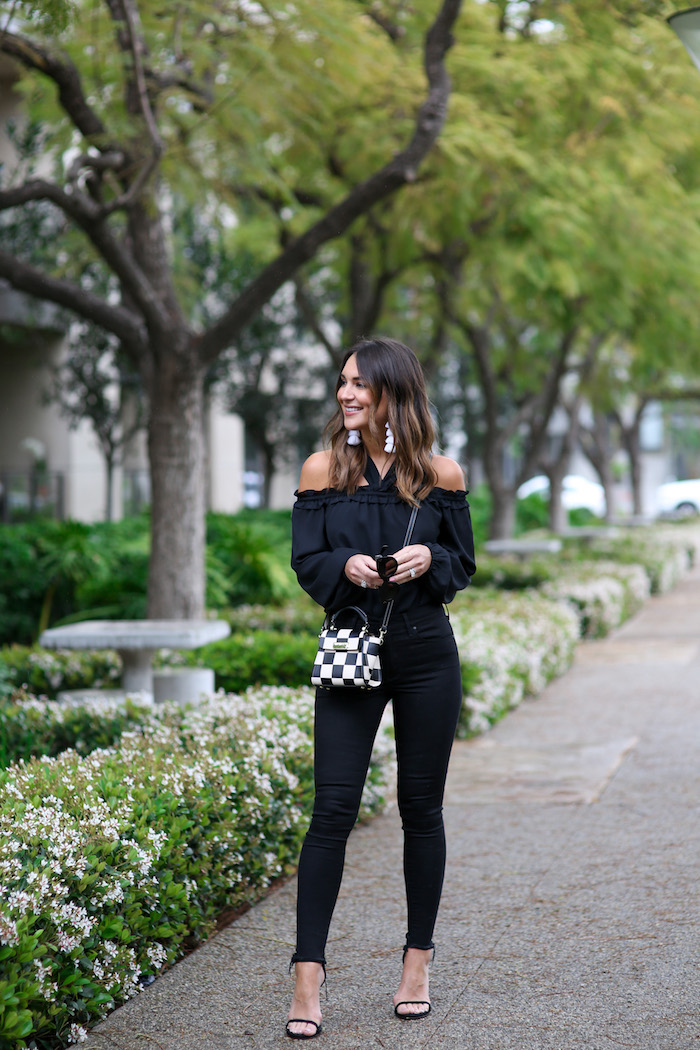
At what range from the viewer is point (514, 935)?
405cm

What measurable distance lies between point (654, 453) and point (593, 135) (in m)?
57.7

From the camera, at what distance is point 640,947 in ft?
12.8

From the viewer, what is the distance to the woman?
3.24 m

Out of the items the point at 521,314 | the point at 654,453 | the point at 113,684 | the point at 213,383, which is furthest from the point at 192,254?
the point at 654,453

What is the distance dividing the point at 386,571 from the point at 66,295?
17.8 ft

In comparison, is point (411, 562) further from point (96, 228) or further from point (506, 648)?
point (506, 648)

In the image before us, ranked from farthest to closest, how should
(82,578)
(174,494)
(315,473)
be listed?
(82,578) → (174,494) → (315,473)

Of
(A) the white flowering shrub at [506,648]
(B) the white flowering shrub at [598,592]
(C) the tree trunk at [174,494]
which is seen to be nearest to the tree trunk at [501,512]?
(B) the white flowering shrub at [598,592]

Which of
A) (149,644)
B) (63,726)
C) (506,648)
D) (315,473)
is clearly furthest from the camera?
(506,648)

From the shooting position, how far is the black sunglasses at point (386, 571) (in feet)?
10.4

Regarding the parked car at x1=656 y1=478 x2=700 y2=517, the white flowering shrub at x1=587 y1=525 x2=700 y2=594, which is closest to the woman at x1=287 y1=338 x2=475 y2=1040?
the white flowering shrub at x1=587 y1=525 x2=700 y2=594

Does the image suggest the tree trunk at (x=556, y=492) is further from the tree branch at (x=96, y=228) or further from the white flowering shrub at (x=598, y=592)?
the tree branch at (x=96, y=228)

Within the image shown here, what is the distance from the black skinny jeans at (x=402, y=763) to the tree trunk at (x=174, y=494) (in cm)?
497

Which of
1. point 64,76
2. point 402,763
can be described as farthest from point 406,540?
point 64,76
